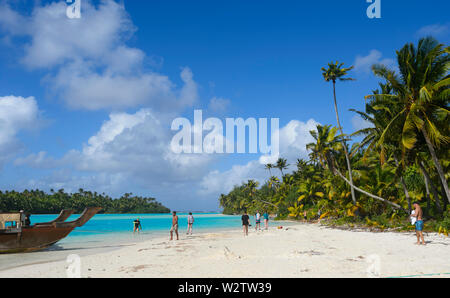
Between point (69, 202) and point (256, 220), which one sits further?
point (69, 202)

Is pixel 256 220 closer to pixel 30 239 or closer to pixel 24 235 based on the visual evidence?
pixel 30 239

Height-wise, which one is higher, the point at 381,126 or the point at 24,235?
the point at 381,126

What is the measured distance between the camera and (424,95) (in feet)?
46.7

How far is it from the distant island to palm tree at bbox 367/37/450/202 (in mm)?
71788

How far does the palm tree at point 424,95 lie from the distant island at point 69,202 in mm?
71788

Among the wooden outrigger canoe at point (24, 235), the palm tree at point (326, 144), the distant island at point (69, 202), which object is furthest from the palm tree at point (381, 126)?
the distant island at point (69, 202)

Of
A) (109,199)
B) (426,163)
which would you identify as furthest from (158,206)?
(426,163)

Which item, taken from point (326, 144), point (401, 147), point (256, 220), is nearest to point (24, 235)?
point (256, 220)

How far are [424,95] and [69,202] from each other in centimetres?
13969

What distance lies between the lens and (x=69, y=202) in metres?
129

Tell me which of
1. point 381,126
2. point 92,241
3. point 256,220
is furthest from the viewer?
point 256,220

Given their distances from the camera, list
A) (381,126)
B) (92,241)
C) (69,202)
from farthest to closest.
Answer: (69,202)
(92,241)
(381,126)
